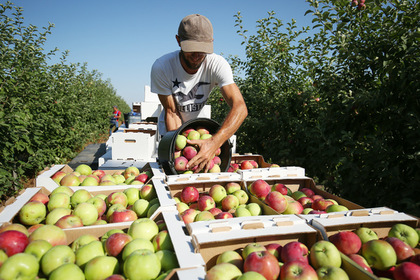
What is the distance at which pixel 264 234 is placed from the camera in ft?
4.21

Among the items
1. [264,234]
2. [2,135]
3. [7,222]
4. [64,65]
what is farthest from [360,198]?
[64,65]

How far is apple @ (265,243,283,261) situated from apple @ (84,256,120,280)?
773mm

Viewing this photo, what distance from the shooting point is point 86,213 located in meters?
1.78

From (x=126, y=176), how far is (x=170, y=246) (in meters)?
1.51

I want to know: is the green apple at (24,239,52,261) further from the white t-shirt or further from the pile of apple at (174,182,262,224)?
the white t-shirt

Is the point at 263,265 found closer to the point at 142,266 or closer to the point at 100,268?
the point at 142,266

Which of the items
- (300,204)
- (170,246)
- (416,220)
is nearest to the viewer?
(170,246)

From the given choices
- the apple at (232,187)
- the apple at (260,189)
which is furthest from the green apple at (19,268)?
the apple at (260,189)

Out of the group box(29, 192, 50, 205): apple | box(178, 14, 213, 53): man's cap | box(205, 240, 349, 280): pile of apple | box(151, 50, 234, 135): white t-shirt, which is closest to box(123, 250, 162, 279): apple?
box(205, 240, 349, 280): pile of apple

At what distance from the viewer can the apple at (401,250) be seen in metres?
1.28

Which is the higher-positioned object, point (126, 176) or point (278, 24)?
point (278, 24)

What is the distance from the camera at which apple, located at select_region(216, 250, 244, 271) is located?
1230 mm

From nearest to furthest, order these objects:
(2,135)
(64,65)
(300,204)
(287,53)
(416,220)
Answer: (416,220) < (300,204) < (2,135) < (287,53) < (64,65)

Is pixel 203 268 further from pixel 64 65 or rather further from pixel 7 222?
pixel 64 65
